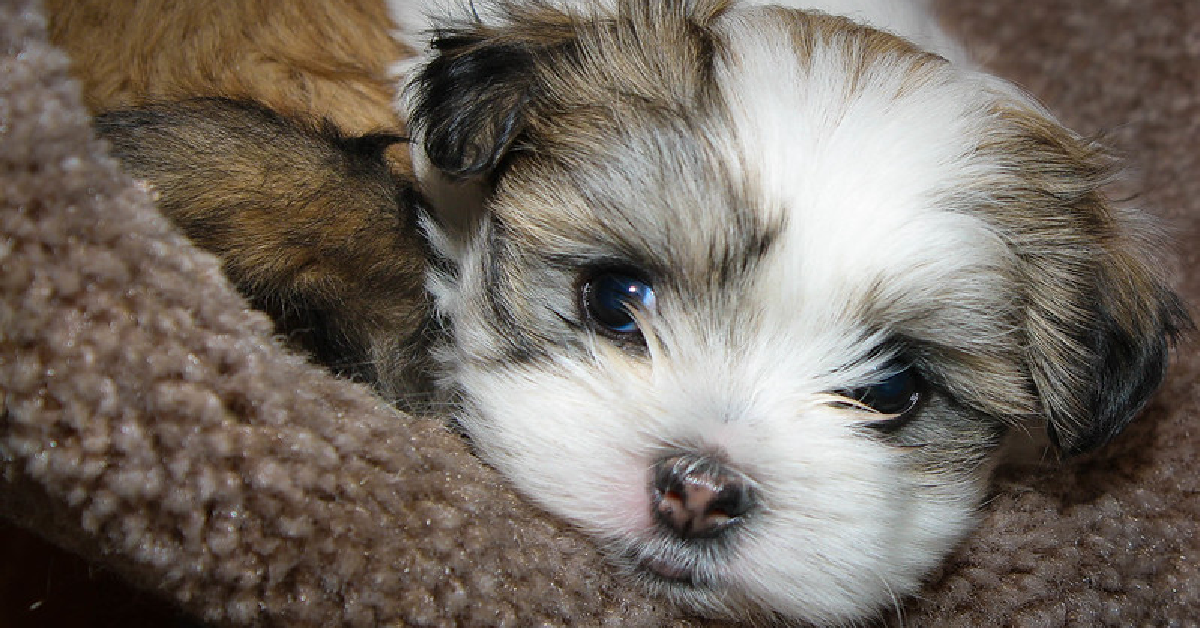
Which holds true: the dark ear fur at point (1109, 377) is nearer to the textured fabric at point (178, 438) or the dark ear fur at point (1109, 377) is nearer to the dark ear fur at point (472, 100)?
the textured fabric at point (178, 438)

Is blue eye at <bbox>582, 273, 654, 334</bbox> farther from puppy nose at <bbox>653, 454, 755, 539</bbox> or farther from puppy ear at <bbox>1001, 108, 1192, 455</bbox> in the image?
puppy ear at <bbox>1001, 108, 1192, 455</bbox>

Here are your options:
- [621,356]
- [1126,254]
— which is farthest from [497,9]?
[1126,254]

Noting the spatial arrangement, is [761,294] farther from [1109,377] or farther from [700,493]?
[1109,377]

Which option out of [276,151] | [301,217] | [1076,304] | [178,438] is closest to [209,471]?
[178,438]

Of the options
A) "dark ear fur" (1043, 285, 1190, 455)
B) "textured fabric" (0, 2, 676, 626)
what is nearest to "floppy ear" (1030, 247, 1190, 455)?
"dark ear fur" (1043, 285, 1190, 455)

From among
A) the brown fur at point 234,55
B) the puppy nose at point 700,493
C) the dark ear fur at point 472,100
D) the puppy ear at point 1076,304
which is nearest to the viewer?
the puppy nose at point 700,493

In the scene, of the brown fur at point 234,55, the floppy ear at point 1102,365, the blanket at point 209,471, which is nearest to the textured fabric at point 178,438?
the blanket at point 209,471

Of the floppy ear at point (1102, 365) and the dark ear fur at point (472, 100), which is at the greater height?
the dark ear fur at point (472, 100)
